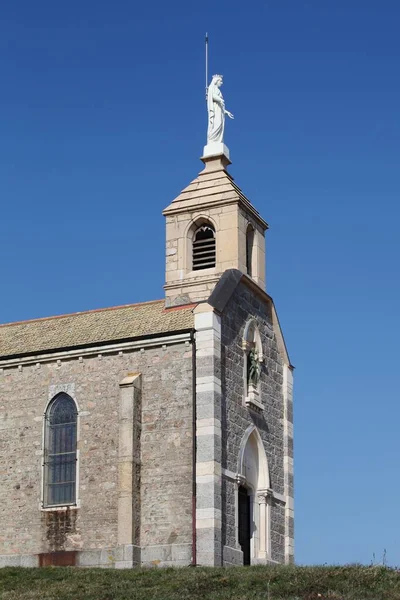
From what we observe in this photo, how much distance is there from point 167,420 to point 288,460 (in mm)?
6510

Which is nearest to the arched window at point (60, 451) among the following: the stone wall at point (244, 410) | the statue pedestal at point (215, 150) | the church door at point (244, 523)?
the stone wall at point (244, 410)

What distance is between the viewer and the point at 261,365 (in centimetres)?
3950

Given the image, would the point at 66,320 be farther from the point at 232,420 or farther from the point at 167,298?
the point at 232,420

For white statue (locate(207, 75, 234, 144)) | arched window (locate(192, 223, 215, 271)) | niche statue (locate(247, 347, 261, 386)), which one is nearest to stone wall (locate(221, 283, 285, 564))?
niche statue (locate(247, 347, 261, 386))

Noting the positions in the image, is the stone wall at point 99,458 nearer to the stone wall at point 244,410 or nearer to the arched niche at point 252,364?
the stone wall at point 244,410

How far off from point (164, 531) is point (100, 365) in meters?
5.88

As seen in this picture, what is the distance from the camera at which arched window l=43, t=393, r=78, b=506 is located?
36.8m

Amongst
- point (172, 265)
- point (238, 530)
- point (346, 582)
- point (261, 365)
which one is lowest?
point (346, 582)

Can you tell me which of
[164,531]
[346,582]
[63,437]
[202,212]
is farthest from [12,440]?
[346,582]

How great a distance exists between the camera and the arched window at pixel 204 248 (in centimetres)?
4044

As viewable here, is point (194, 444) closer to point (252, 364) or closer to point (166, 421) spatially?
point (166, 421)

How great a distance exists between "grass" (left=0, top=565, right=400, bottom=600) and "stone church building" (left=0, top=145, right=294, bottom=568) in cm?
373

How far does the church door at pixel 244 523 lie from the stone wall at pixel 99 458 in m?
3.04

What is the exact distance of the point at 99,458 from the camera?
119 feet
